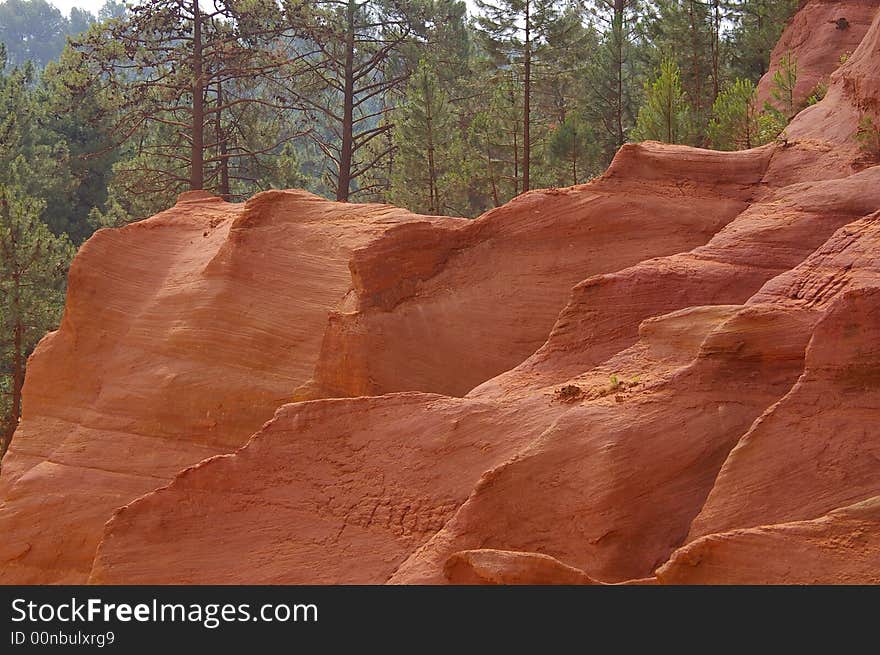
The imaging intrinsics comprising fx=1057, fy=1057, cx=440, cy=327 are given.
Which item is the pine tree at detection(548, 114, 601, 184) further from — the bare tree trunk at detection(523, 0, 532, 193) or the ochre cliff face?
the ochre cliff face

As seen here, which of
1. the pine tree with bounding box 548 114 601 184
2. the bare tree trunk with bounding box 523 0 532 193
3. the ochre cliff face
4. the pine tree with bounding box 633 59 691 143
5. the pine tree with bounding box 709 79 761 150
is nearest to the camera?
the ochre cliff face

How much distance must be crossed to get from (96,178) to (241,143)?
38.2 ft

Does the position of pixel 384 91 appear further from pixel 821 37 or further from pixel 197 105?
pixel 821 37

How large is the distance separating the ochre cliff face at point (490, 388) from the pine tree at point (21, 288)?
382 inches

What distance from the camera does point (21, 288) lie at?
26203 millimetres

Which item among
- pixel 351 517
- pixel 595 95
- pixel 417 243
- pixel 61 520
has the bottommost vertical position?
pixel 61 520

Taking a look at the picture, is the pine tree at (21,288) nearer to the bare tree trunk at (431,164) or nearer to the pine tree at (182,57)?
the pine tree at (182,57)

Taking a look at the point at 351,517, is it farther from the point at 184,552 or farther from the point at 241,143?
the point at 241,143

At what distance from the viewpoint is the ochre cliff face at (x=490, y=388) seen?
7738 millimetres

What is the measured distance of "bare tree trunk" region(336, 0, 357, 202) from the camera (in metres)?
29.2

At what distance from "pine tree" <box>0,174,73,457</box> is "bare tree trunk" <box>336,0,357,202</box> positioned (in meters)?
7.60

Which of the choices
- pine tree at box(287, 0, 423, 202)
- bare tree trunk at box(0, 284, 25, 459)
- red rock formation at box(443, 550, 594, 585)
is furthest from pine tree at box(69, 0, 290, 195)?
red rock formation at box(443, 550, 594, 585)

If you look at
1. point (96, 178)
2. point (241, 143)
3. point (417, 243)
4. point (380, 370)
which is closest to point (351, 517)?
point (380, 370)

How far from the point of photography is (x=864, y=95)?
13.8 meters
